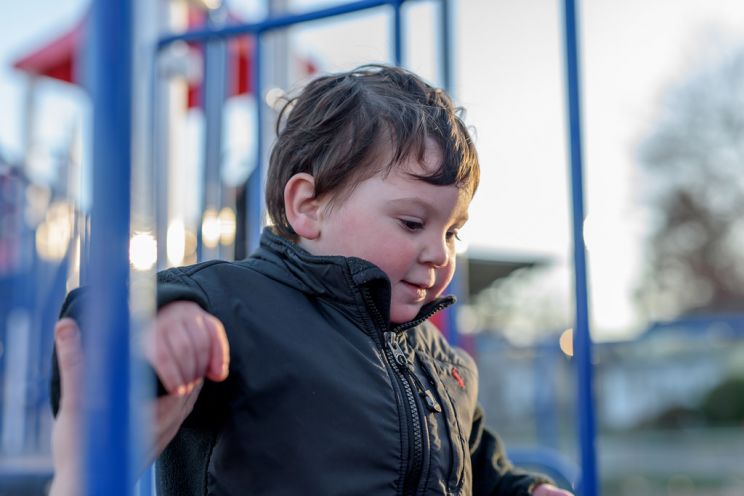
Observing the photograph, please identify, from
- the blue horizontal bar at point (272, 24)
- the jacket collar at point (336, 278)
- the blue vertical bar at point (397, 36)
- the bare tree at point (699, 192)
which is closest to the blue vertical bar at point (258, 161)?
the blue horizontal bar at point (272, 24)

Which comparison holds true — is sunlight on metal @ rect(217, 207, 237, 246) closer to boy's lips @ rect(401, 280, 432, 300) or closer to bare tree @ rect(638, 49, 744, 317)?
boy's lips @ rect(401, 280, 432, 300)

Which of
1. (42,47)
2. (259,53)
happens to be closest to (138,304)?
(259,53)

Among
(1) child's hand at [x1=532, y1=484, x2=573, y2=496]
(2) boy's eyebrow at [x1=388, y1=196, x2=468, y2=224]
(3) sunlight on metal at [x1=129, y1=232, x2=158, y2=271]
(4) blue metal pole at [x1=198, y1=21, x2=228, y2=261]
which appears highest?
(4) blue metal pole at [x1=198, y1=21, x2=228, y2=261]

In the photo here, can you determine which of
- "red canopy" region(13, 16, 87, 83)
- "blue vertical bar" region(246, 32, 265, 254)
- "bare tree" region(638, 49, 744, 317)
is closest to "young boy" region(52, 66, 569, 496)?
"blue vertical bar" region(246, 32, 265, 254)

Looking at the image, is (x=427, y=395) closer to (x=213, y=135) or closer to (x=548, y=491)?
(x=548, y=491)

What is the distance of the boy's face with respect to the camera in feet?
3.44

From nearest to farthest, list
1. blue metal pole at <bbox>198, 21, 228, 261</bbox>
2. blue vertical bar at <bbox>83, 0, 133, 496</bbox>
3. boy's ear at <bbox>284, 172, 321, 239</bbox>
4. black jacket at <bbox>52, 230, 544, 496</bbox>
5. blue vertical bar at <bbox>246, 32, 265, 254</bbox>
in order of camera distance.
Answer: blue vertical bar at <bbox>83, 0, 133, 496</bbox> → black jacket at <bbox>52, 230, 544, 496</bbox> → boy's ear at <bbox>284, 172, 321, 239</bbox> → blue vertical bar at <bbox>246, 32, 265, 254</bbox> → blue metal pole at <bbox>198, 21, 228, 261</bbox>

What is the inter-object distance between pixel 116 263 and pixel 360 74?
0.85m

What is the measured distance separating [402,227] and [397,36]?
570mm

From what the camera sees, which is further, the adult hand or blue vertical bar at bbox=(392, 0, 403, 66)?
blue vertical bar at bbox=(392, 0, 403, 66)

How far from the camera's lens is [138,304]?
1.58 ft

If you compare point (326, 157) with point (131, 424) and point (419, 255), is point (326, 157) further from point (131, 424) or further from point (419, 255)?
point (131, 424)

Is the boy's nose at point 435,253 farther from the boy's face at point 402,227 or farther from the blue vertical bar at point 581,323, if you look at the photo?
the blue vertical bar at point 581,323

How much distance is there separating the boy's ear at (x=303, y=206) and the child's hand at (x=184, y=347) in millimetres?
447
